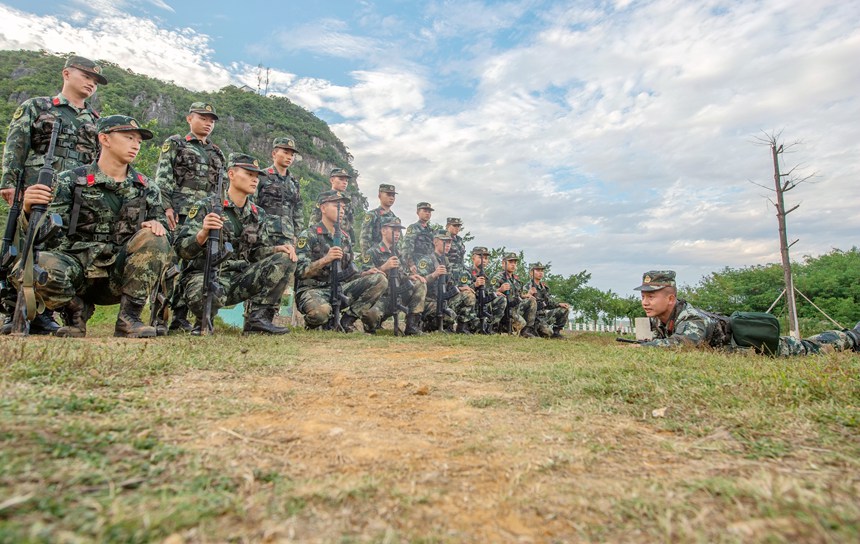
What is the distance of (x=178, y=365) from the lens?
9.34ft

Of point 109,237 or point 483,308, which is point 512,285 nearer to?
point 483,308

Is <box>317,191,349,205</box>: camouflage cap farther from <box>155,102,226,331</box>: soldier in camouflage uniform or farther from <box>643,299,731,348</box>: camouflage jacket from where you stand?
<box>643,299,731,348</box>: camouflage jacket

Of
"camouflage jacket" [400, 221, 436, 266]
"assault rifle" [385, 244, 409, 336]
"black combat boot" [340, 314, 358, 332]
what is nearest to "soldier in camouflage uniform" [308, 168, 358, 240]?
"assault rifle" [385, 244, 409, 336]

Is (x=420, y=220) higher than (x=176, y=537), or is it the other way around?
(x=420, y=220)

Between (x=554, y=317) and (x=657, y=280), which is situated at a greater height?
(x=657, y=280)

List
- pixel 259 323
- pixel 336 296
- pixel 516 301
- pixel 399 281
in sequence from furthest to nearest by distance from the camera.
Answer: pixel 516 301
pixel 399 281
pixel 336 296
pixel 259 323

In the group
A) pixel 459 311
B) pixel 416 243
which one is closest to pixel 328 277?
pixel 416 243

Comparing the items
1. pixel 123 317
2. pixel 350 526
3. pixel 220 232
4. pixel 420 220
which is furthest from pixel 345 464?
pixel 420 220

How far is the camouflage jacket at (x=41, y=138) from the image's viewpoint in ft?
15.8

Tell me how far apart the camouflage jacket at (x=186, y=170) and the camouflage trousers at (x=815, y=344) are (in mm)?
7195

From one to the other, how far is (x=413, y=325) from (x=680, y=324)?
4.61 m

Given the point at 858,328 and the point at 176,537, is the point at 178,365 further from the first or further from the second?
the point at 858,328

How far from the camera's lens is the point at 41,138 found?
499 cm

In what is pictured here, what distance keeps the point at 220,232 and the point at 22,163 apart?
6.59 feet
